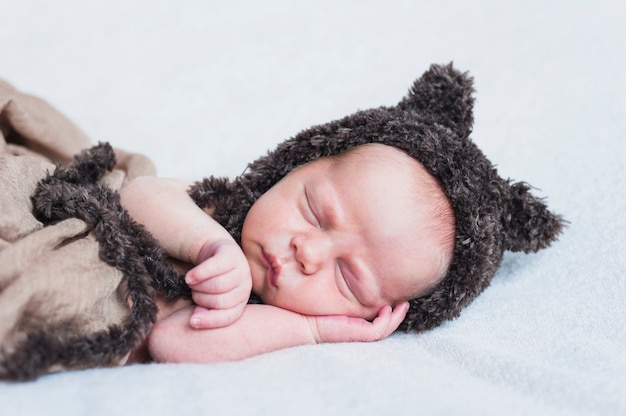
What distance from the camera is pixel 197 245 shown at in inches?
59.4

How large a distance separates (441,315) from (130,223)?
2.59ft

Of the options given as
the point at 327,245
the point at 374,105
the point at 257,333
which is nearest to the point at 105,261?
the point at 257,333

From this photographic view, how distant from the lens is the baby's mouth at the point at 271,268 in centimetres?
154

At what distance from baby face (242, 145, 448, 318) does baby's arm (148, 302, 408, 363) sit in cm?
4

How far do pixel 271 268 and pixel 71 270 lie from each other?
0.47 m

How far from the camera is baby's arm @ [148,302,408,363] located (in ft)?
4.56

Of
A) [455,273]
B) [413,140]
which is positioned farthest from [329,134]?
[455,273]

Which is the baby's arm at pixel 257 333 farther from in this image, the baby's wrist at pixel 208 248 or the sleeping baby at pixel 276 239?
the baby's wrist at pixel 208 248

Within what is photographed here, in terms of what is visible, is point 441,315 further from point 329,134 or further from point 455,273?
point 329,134

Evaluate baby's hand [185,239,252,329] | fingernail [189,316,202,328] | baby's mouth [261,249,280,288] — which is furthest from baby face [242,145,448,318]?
fingernail [189,316,202,328]

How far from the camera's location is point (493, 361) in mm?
1341

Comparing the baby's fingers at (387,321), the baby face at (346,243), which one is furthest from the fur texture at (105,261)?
the baby's fingers at (387,321)

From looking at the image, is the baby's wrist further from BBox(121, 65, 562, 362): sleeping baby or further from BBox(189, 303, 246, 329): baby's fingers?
BBox(189, 303, 246, 329): baby's fingers

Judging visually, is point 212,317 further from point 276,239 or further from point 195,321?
point 276,239
